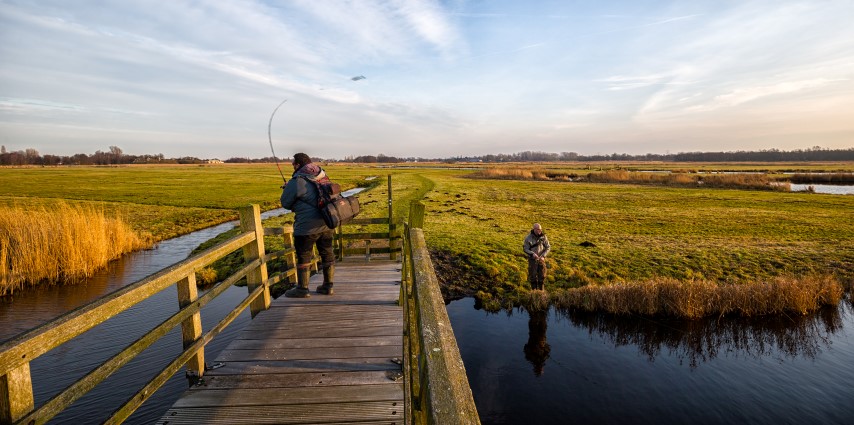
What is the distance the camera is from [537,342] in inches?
430

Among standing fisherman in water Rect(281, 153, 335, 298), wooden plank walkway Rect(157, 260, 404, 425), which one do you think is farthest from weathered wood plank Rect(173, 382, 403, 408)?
standing fisherman in water Rect(281, 153, 335, 298)

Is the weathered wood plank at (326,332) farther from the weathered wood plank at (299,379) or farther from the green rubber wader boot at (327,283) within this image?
the green rubber wader boot at (327,283)

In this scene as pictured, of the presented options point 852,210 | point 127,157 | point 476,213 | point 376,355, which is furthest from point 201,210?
point 127,157

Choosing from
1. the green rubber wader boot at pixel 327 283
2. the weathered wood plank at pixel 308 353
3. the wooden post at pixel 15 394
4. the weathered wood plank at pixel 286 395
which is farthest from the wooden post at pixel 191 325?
the green rubber wader boot at pixel 327 283

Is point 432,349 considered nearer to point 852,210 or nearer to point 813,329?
point 813,329

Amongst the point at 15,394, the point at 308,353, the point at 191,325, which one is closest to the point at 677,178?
the point at 308,353

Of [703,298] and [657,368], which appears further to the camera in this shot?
[703,298]

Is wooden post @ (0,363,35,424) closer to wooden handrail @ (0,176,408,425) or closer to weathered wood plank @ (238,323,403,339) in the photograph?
wooden handrail @ (0,176,408,425)

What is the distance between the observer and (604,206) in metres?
32.3

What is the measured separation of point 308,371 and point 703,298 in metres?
12.0

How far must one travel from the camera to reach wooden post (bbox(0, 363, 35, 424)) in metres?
2.23

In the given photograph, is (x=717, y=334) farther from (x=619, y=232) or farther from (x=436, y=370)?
(x=436, y=370)

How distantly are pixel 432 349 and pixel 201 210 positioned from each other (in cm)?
3492

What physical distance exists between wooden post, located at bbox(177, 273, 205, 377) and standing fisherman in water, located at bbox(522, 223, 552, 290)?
9416 mm
